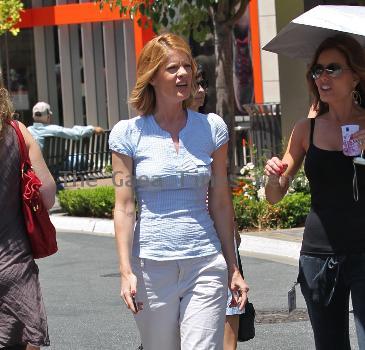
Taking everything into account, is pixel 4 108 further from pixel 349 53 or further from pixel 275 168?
pixel 349 53

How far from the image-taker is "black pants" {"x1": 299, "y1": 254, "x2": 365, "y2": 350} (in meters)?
5.06

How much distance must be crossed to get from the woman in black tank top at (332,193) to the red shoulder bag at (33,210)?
1.05 meters

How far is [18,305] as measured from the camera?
16.1 feet

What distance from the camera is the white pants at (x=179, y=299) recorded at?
4938mm

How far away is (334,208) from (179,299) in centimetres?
80

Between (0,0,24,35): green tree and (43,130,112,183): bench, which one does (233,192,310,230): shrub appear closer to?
(43,130,112,183): bench

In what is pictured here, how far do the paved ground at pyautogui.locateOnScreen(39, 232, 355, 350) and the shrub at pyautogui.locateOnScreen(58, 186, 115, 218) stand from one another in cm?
212

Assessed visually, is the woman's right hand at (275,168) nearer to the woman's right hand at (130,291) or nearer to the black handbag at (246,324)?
the woman's right hand at (130,291)

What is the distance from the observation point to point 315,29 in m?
5.65

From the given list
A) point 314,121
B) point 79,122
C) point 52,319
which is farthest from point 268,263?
point 79,122

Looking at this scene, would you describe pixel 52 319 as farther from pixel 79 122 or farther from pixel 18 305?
pixel 79 122

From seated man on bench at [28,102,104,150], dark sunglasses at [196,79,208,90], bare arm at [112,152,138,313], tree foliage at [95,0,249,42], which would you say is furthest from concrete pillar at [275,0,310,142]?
bare arm at [112,152,138,313]

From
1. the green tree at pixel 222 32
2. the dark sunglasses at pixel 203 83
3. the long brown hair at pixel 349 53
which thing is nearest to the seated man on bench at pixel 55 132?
the green tree at pixel 222 32

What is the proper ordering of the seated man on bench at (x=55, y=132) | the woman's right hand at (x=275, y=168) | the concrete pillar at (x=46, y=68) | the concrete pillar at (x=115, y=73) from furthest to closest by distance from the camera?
the concrete pillar at (x=46, y=68) < the concrete pillar at (x=115, y=73) < the seated man on bench at (x=55, y=132) < the woman's right hand at (x=275, y=168)
